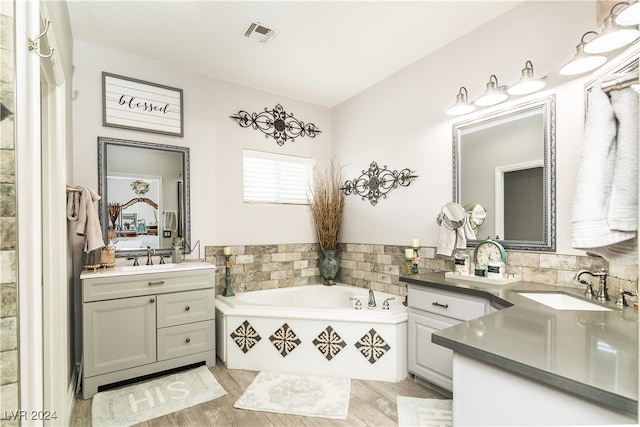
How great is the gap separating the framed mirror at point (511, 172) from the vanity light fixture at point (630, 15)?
0.72 m

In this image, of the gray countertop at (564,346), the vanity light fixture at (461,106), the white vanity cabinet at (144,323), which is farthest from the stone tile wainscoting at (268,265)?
the gray countertop at (564,346)

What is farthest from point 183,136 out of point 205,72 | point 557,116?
Result: point 557,116

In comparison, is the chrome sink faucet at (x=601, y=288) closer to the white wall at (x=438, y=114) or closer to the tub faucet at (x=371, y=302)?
the white wall at (x=438, y=114)

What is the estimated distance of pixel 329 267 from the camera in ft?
12.2

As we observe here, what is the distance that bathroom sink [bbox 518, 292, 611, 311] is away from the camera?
1.60 meters

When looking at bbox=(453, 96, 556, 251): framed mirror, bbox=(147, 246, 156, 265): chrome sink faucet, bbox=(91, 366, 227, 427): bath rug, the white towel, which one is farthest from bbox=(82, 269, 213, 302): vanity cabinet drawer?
the white towel

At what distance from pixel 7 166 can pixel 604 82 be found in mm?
1612

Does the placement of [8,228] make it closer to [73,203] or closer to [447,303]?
[73,203]

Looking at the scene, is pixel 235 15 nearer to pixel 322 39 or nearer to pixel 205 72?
Answer: pixel 322 39

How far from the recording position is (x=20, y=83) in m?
0.92

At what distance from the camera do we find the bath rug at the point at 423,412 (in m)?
1.92

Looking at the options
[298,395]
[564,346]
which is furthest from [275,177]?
[564,346]

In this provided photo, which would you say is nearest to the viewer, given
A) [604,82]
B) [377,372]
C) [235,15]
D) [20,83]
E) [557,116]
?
[604,82]

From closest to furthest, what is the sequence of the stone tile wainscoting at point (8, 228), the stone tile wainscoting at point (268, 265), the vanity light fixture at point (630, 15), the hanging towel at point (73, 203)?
the stone tile wainscoting at point (8, 228), the vanity light fixture at point (630, 15), the hanging towel at point (73, 203), the stone tile wainscoting at point (268, 265)
